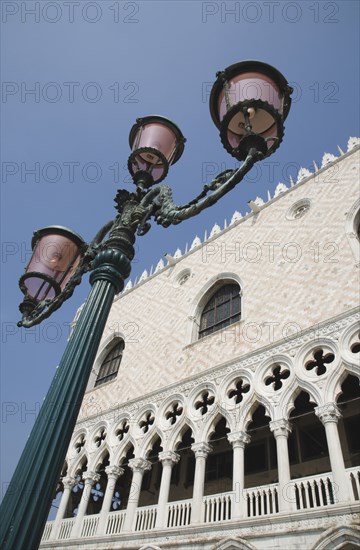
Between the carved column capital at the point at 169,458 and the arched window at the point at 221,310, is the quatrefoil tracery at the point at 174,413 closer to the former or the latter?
the carved column capital at the point at 169,458

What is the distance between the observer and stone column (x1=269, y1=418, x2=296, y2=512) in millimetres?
5531

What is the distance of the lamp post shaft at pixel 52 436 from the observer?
156 centimetres

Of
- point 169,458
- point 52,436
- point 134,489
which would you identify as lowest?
point 52,436

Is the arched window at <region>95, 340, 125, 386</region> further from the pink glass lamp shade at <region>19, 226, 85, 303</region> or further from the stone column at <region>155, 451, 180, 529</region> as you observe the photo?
the pink glass lamp shade at <region>19, 226, 85, 303</region>

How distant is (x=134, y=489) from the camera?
26.1ft

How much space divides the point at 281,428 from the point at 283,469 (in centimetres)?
59

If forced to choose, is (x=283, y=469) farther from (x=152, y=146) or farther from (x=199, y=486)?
(x=152, y=146)

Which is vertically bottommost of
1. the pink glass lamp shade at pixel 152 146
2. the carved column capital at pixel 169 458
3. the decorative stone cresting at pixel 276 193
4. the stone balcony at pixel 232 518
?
the stone balcony at pixel 232 518

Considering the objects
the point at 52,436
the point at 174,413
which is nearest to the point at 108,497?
the point at 174,413

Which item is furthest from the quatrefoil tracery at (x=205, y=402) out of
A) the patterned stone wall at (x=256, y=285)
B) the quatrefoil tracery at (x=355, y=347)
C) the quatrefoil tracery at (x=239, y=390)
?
the quatrefoil tracery at (x=355, y=347)

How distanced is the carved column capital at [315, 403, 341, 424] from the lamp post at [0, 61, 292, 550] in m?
4.36

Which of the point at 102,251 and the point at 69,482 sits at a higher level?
the point at 69,482

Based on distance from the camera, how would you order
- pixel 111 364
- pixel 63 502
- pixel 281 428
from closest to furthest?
pixel 281 428 → pixel 63 502 → pixel 111 364

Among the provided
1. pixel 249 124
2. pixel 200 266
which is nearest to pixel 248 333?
pixel 200 266
